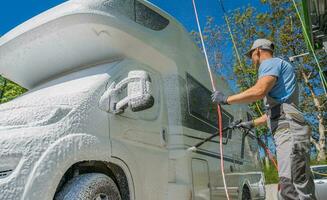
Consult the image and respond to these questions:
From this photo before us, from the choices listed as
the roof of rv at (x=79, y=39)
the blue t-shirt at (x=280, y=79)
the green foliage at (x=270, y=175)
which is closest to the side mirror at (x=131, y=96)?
the roof of rv at (x=79, y=39)

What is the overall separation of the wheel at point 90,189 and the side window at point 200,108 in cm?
161

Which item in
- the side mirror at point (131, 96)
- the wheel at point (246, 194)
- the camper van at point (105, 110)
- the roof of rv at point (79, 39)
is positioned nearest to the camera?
the camper van at point (105, 110)

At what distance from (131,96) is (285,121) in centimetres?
133

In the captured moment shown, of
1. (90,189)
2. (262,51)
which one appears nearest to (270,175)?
(262,51)

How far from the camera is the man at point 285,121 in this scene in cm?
312

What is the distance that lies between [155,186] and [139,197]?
296 millimetres

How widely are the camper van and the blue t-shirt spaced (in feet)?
3.41

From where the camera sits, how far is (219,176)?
5.25m

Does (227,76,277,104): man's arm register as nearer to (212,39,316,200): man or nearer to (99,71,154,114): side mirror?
(212,39,316,200): man

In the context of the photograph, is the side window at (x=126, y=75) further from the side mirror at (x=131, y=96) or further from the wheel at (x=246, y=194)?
the wheel at (x=246, y=194)

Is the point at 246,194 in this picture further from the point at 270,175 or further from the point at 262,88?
the point at 270,175

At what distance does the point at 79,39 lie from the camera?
12.7 ft

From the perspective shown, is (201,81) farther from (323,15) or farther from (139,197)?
(323,15)

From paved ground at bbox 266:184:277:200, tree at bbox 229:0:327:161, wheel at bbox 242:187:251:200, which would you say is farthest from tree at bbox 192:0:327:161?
wheel at bbox 242:187:251:200
